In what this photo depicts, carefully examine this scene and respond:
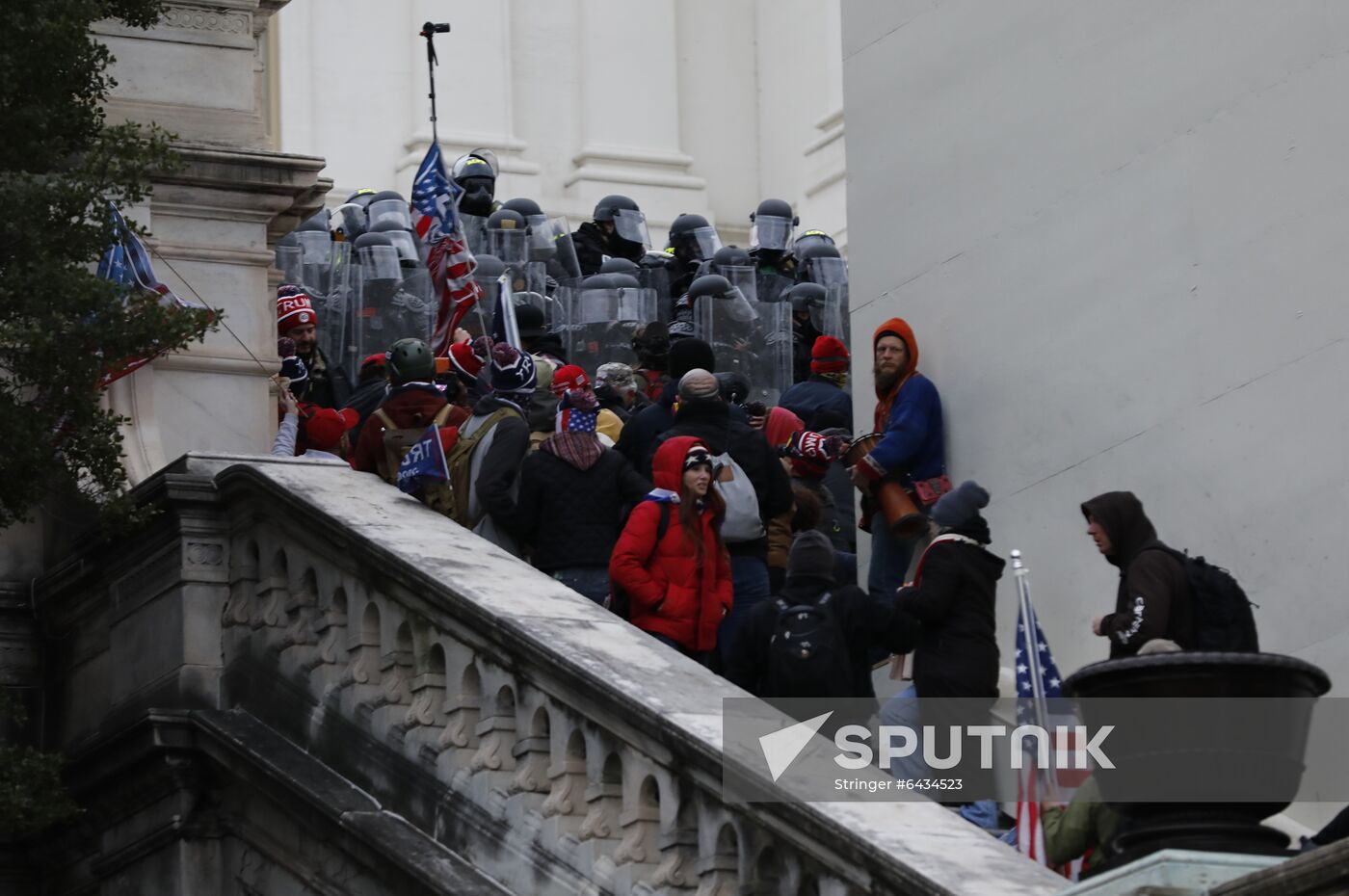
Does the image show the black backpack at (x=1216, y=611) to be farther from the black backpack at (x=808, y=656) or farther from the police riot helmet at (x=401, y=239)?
the police riot helmet at (x=401, y=239)

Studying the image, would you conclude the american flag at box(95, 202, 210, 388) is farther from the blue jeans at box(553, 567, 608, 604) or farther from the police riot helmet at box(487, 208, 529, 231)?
the police riot helmet at box(487, 208, 529, 231)

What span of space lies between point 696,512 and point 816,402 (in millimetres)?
4283

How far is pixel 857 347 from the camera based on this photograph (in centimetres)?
1623

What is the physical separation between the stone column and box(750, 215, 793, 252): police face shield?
1162cm

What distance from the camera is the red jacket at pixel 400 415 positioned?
13.0m

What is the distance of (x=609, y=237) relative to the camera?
81.1 feet

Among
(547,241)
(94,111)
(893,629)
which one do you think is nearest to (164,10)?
(94,111)

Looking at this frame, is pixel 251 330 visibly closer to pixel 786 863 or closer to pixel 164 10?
pixel 164 10

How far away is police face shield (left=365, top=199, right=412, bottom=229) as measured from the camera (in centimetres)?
2439

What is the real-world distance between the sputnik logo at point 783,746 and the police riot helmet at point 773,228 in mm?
15503

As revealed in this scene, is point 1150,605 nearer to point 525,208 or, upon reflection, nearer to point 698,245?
point 698,245

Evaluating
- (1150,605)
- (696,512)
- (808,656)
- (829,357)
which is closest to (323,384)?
(829,357)

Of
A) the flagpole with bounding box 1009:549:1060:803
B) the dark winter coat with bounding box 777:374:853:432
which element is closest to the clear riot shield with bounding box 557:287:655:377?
the dark winter coat with bounding box 777:374:853:432

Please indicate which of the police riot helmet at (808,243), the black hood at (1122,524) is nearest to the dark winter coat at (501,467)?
the black hood at (1122,524)
